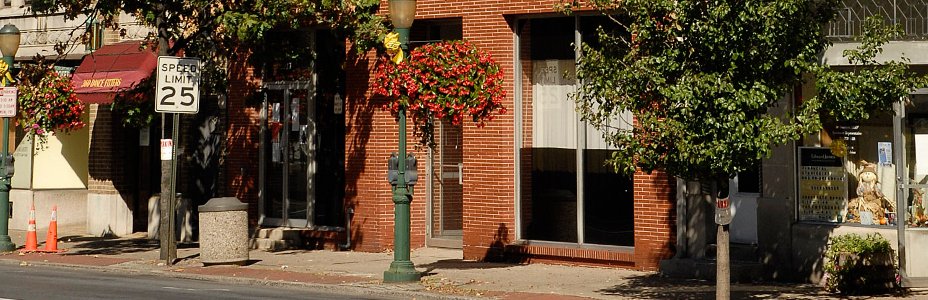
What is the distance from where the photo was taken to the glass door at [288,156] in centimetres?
2262

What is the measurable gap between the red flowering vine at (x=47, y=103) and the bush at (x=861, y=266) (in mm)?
13558

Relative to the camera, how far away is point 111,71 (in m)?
24.4

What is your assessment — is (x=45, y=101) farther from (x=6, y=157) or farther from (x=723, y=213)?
(x=723, y=213)

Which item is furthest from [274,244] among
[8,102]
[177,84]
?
[8,102]

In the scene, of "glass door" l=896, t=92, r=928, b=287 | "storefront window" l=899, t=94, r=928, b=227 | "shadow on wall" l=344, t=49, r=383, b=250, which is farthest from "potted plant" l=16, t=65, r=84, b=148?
"storefront window" l=899, t=94, r=928, b=227

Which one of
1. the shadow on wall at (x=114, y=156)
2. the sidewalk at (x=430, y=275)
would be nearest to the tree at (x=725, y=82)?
the sidewalk at (x=430, y=275)

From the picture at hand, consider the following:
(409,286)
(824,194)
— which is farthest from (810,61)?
(409,286)

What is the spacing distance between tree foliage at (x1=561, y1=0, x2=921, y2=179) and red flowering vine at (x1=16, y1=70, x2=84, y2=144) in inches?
486

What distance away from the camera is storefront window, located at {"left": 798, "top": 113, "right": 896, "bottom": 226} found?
53.1 feet

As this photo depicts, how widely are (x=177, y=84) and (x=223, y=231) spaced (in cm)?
237

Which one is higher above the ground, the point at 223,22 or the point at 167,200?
the point at 223,22

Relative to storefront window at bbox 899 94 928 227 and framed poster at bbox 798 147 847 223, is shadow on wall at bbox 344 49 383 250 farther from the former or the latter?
storefront window at bbox 899 94 928 227

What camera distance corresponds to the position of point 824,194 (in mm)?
16734

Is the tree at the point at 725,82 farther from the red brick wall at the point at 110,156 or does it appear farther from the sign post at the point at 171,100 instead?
the red brick wall at the point at 110,156
